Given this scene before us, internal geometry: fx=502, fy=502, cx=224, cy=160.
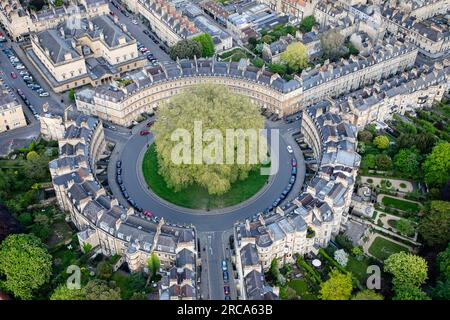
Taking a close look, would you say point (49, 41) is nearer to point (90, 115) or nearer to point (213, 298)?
point (90, 115)

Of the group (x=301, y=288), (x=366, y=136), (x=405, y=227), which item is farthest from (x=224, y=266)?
(x=366, y=136)

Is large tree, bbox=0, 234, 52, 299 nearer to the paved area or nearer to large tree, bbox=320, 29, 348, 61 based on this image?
the paved area

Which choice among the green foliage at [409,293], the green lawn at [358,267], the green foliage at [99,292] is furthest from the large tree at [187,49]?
the green foliage at [409,293]

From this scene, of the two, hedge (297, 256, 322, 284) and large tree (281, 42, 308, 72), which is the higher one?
large tree (281, 42, 308, 72)

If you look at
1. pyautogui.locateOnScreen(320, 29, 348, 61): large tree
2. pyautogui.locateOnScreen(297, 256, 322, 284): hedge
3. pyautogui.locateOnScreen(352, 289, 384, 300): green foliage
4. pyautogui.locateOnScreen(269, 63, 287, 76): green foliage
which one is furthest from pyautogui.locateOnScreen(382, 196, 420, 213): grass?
pyautogui.locateOnScreen(320, 29, 348, 61): large tree

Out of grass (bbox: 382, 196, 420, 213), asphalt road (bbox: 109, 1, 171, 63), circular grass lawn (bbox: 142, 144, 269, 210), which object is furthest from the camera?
asphalt road (bbox: 109, 1, 171, 63)

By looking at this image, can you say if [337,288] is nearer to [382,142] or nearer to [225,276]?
[225,276]

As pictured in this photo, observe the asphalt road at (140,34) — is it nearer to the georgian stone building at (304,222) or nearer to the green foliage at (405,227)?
the georgian stone building at (304,222)
